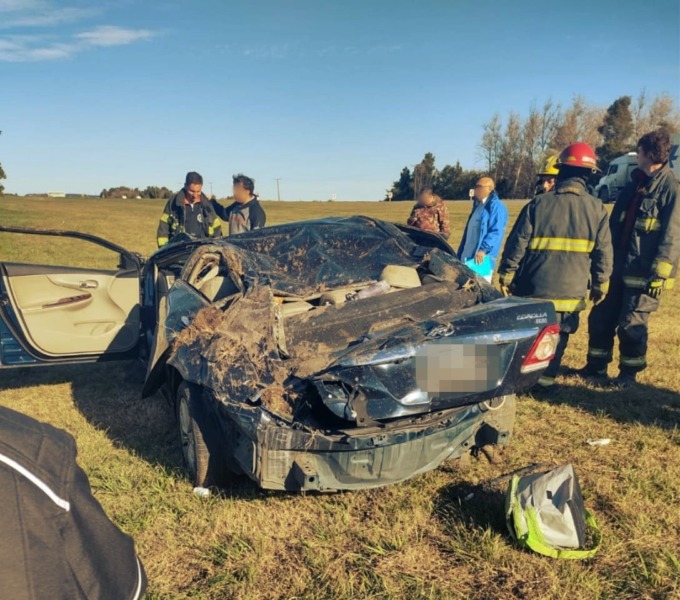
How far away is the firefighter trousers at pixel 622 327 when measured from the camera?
4570mm

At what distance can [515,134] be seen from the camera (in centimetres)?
5550

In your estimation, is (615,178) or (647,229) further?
(615,178)

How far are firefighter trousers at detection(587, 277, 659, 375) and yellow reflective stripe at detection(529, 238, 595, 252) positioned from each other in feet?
2.09

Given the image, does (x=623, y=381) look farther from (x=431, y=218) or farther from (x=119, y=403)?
(x=119, y=403)

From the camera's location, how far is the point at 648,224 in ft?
14.8

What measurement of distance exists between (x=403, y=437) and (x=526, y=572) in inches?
29.4

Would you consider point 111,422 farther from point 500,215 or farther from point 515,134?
point 515,134

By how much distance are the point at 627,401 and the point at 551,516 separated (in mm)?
2231

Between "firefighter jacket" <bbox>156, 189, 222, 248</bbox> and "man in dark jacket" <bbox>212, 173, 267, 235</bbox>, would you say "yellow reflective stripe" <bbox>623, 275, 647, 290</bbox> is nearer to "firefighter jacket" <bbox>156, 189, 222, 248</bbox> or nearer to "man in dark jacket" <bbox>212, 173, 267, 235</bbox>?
"man in dark jacket" <bbox>212, 173, 267, 235</bbox>

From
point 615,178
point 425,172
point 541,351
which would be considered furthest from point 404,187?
point 541,351

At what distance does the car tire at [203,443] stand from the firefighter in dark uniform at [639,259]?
3.40 m

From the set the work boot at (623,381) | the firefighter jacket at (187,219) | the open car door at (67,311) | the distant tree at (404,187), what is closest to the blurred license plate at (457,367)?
the work boot at (623,381)

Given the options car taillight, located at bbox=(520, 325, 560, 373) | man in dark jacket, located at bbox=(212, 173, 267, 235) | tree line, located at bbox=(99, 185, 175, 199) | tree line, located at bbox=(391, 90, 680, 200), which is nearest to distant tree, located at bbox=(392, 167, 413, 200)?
tree line, located at bbox=(391, 90, 680, 200)

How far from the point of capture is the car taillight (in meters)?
2.74
